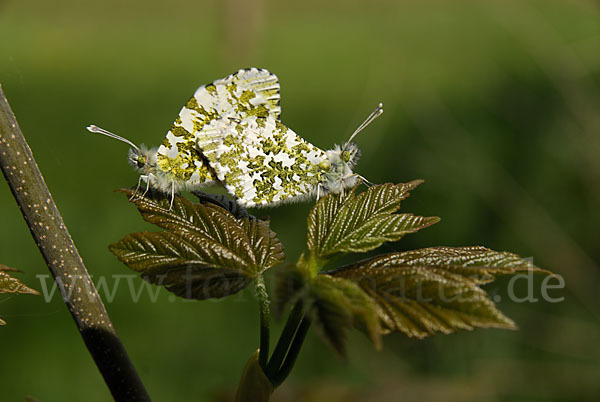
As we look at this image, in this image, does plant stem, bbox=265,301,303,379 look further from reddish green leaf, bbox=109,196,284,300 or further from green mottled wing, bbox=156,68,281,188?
green mottled wing, bbox=156,68,281,188

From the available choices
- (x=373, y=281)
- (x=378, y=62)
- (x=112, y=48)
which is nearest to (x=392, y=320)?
(x=373, y=281)

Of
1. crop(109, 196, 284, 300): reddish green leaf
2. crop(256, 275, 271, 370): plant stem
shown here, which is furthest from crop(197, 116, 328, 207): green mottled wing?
crop(256, 275, 271, 370): plant stem

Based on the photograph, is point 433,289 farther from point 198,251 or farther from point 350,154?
point 350,154

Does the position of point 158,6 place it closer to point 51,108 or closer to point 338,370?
point 51,108

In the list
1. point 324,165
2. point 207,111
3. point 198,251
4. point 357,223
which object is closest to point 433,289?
point 357,223

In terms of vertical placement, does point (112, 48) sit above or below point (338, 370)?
above
